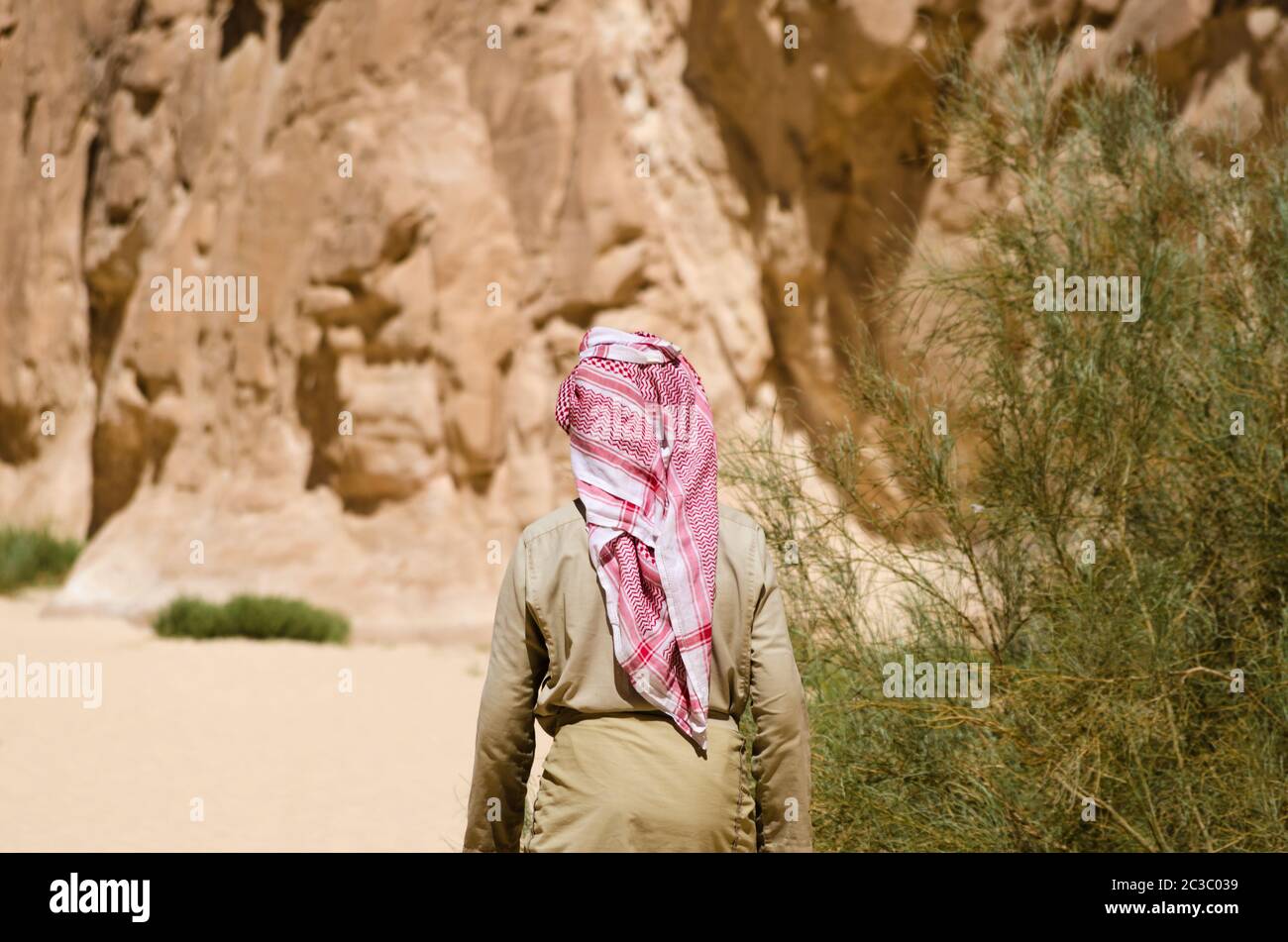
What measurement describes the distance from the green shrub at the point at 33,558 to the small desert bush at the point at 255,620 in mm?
4955

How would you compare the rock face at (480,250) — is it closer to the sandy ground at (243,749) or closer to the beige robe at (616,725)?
the sandy ground at (243,749)

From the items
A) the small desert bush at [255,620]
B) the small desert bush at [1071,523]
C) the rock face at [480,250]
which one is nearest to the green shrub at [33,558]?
the rock face at [480,250]

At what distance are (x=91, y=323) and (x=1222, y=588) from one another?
18109mm

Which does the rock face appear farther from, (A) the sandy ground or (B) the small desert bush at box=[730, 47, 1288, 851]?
(B) the small desert bush at box=[730, 47, 1288, 851]

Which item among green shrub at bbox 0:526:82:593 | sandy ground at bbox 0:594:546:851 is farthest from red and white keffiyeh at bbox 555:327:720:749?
green shrub at bbox 0:526:82:593

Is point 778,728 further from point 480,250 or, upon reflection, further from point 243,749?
point 480,250

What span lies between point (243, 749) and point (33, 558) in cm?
1007

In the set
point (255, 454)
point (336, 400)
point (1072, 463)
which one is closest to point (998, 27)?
point (336, 400)

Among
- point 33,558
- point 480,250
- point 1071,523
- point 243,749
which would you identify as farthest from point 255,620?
point 1071,523

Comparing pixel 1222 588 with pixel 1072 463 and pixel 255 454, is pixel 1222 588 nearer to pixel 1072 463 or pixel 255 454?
pixel 1072 463

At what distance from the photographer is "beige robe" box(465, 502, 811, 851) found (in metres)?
2.57

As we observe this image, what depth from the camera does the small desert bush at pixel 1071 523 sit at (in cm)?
454

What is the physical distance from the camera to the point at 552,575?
2670 mm

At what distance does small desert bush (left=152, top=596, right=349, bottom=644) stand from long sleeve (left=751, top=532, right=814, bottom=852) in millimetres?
11156
